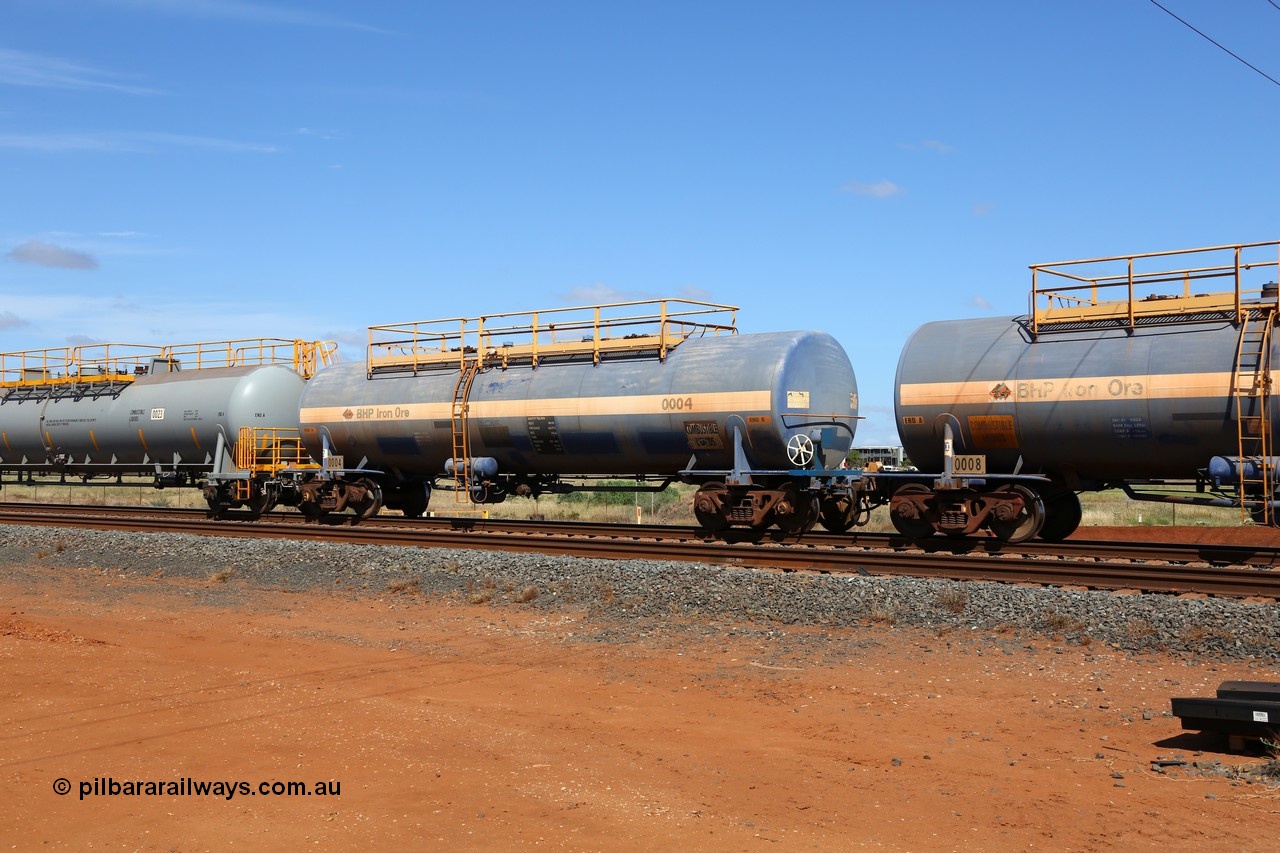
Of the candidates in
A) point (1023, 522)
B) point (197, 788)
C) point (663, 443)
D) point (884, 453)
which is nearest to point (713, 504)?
point (663, 443)

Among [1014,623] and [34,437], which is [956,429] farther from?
[34,437]

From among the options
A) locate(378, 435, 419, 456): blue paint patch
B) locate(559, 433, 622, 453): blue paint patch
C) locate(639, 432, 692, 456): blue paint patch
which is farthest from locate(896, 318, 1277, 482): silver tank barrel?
locate(378, 435, 419, 456): blue paint patch

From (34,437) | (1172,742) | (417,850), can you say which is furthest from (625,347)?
(34,437)

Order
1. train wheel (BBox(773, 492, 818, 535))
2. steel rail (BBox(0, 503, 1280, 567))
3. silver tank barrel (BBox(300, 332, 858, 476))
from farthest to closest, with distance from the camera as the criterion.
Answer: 1. train wheel (BBox(773, 492, 818, 535))
2. silver tank barrel (BBox(300, 332, 858, 476))
3. steel rail (BBox(0, 503, 1280, 567))

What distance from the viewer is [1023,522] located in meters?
18.6

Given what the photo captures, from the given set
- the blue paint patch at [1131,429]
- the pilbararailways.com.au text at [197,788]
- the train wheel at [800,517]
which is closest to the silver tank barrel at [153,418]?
the train wheel at [800,517]

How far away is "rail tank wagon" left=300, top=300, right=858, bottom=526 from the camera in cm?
2005

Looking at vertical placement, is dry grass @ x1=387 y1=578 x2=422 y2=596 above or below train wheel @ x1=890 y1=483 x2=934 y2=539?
below

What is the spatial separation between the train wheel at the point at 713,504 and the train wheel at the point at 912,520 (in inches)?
119

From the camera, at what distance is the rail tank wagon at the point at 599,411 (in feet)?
65.8

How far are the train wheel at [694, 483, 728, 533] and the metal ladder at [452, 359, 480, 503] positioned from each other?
17.8 ft

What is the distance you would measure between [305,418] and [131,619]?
1122cm

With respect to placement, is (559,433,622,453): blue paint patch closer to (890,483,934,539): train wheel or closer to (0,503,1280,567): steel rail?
(0,503,1280,567): steel rail

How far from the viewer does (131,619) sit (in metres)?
→ 15.8
